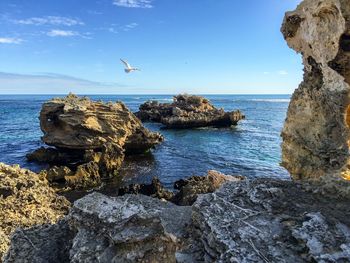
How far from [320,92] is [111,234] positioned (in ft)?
16.9

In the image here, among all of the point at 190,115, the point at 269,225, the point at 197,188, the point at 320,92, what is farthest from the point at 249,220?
the point at 190,115

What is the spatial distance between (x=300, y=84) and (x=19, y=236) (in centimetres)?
666

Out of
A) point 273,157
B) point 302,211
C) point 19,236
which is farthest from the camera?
point 273,157

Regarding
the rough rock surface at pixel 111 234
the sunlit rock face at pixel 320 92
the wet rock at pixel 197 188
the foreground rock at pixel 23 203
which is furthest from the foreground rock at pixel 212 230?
the wet rock at pixel 197 188

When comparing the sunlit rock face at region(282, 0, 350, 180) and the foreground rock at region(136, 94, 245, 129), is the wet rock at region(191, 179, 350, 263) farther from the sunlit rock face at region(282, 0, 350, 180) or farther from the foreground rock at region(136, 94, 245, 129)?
the foreground rock at region(136, 94, 245, 129)

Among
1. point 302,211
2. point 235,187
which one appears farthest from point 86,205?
point 302,211

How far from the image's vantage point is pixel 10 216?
35.1 feet

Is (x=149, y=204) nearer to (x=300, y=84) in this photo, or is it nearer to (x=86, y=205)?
(x=86, y=205)

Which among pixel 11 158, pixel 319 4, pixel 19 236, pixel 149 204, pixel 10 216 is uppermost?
pixel 319 4

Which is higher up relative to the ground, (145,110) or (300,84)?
(300,84)

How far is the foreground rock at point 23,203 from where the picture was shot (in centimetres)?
1041

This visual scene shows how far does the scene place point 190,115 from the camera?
59531mm

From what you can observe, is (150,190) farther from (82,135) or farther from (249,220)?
(249,220)

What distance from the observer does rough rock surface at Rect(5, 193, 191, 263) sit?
514 centimetres
